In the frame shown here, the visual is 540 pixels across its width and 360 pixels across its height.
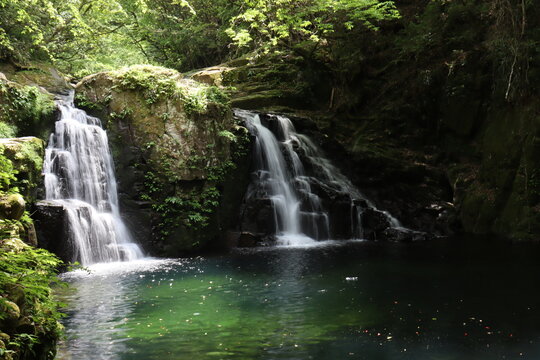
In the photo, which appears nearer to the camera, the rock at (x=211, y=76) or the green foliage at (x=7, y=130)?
the green foliage at (x=7, y=130)

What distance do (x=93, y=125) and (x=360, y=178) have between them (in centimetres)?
999

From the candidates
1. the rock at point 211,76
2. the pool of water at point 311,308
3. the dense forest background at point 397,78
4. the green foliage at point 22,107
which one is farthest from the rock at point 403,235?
the green foliage at point 22,107

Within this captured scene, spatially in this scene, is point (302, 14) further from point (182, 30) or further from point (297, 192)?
point (182, 30)

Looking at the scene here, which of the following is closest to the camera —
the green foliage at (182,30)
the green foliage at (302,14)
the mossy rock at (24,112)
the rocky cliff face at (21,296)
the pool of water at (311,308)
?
the rocky cliff face at (21,296)

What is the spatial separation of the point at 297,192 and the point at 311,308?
366 inches

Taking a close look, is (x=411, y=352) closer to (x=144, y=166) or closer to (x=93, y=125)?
(x=144, y=166)

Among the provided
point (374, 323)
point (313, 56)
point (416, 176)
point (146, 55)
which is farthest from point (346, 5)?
point (146, 55)

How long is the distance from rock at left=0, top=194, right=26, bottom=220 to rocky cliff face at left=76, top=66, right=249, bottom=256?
763 cm

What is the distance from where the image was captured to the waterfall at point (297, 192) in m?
15.9

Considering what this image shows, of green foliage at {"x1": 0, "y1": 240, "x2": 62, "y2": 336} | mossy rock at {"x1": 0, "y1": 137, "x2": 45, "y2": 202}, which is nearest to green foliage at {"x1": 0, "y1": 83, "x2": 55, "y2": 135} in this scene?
mossy rock at {"x1": 0, "y1": 137, "x2": 45, "y2": 202}

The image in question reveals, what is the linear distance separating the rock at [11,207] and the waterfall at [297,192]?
10151 mm

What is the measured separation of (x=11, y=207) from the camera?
543cm

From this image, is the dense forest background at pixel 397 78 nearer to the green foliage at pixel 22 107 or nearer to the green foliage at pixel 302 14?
the green foliage at pixel 302 14

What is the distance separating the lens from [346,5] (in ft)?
50.2
